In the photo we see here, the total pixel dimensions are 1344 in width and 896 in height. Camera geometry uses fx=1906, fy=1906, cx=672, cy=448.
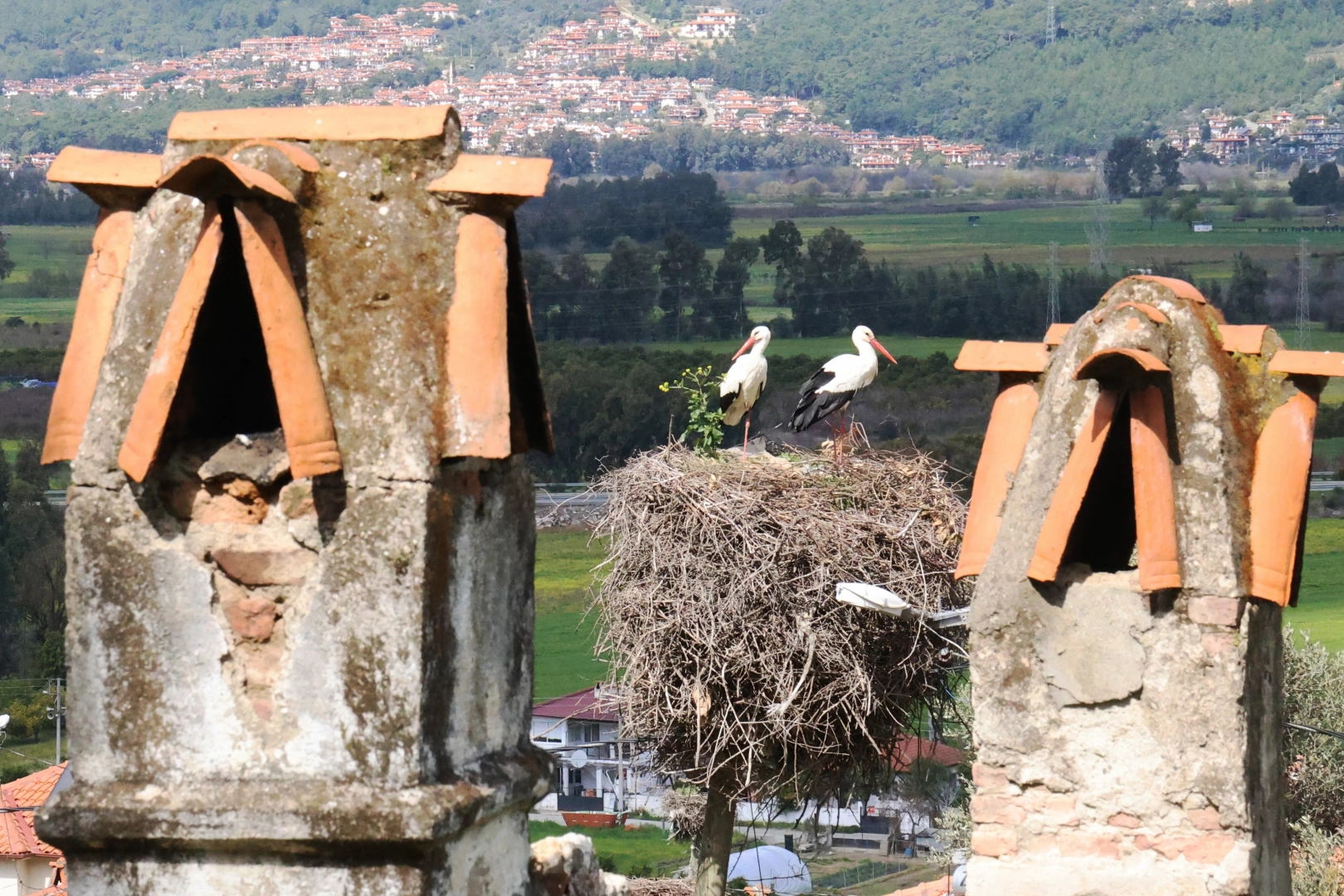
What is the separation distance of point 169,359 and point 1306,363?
3.00 meters

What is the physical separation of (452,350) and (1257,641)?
248 cm

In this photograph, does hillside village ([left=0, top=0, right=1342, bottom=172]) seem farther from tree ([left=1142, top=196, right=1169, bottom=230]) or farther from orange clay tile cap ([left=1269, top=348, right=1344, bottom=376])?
orange clay tile cap ([left=1269, top=348, right=1344, bottom=376])

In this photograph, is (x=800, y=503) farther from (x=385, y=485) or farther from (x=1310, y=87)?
(x=1310, y=87)

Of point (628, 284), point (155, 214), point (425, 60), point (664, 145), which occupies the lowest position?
point (155, 214)

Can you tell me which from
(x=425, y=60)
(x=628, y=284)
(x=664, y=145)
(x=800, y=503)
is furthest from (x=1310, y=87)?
(x=800, y=503)

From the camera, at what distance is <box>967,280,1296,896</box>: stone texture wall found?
4668 mm

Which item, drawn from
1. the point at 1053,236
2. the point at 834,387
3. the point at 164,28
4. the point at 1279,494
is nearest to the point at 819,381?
the point at 834,387

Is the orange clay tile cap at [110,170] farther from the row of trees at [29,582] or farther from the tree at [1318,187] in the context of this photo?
the tree at [1318,187]

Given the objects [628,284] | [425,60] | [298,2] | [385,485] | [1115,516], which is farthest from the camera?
[298,2]

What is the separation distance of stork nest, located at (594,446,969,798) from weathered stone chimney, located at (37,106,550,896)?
5892 mm

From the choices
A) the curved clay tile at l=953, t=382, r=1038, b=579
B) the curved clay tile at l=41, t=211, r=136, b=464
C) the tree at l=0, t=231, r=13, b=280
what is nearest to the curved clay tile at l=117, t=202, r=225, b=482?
the curved clay tile at l=41, t=211, r=136, b=464

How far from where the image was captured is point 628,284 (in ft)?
148

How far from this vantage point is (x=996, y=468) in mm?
5082

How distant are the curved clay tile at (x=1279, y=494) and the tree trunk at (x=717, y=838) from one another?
550cm
